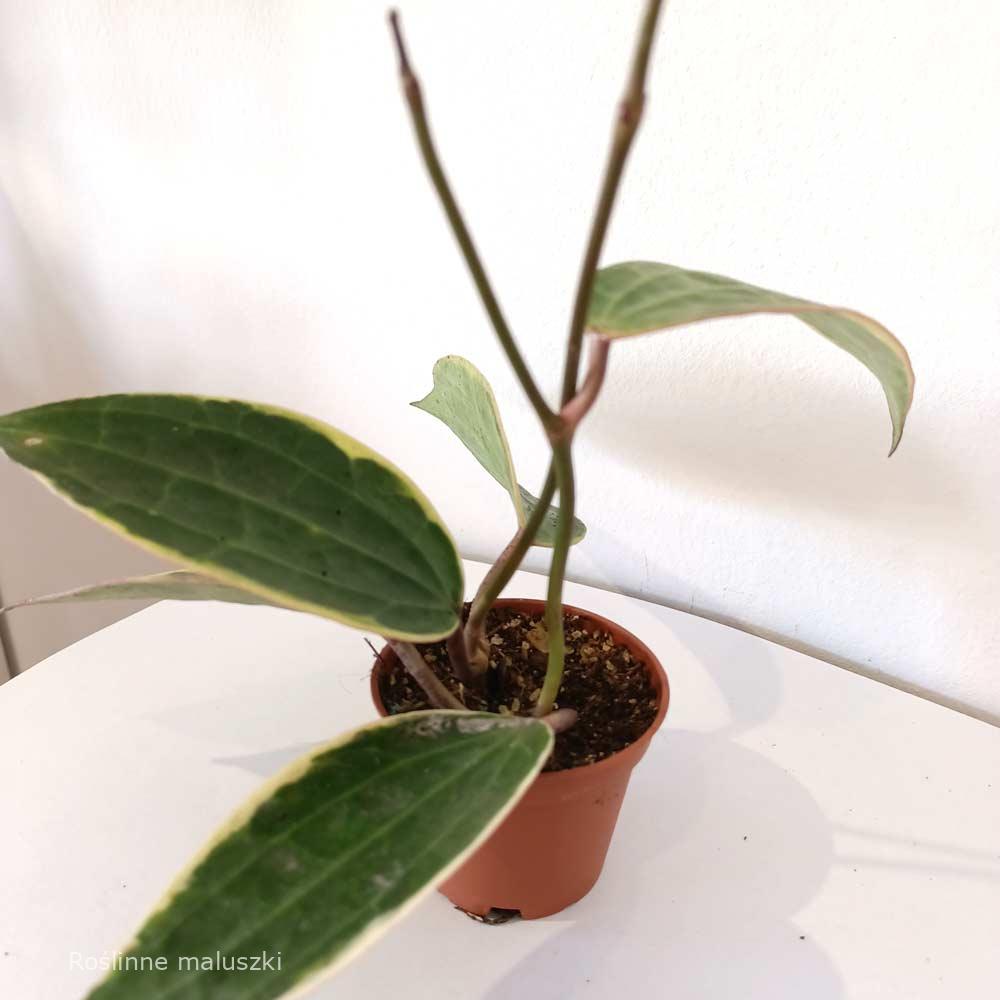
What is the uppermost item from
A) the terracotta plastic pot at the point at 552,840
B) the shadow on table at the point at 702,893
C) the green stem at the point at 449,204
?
the green stem at the point at 449,204

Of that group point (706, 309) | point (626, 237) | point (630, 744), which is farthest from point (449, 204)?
point (626, 237)

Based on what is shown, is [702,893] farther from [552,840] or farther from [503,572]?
[503,572]

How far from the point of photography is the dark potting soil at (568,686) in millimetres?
453

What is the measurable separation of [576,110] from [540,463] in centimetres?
31

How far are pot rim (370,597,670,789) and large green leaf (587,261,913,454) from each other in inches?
8.4

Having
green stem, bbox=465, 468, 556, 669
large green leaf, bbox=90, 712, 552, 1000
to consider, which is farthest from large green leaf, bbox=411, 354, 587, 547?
large green leaf, bbox=90, 712, 552, 1000

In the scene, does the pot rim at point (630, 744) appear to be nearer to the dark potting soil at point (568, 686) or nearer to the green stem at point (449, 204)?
the dark potting soil at point (568, 686)

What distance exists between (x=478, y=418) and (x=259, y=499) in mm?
183

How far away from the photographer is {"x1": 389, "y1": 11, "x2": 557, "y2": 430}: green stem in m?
0.22

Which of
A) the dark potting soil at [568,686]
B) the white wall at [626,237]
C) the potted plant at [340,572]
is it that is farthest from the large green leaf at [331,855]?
the white wall at [626,237]

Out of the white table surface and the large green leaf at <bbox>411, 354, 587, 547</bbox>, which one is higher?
the large green leaf at <bbox>411, 354, 587, 547</bbox>

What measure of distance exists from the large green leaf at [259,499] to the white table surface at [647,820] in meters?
0.27

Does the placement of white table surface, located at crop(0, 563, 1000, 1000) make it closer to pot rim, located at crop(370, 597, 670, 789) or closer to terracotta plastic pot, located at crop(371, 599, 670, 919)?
terracotta plastic pot, located at crop(371, 599, 670, 919)

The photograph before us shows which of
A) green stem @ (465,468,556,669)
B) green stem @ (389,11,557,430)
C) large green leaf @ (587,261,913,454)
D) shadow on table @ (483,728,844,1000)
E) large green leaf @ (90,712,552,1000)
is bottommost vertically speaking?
shadow on table @ (483,728,844,1000)
